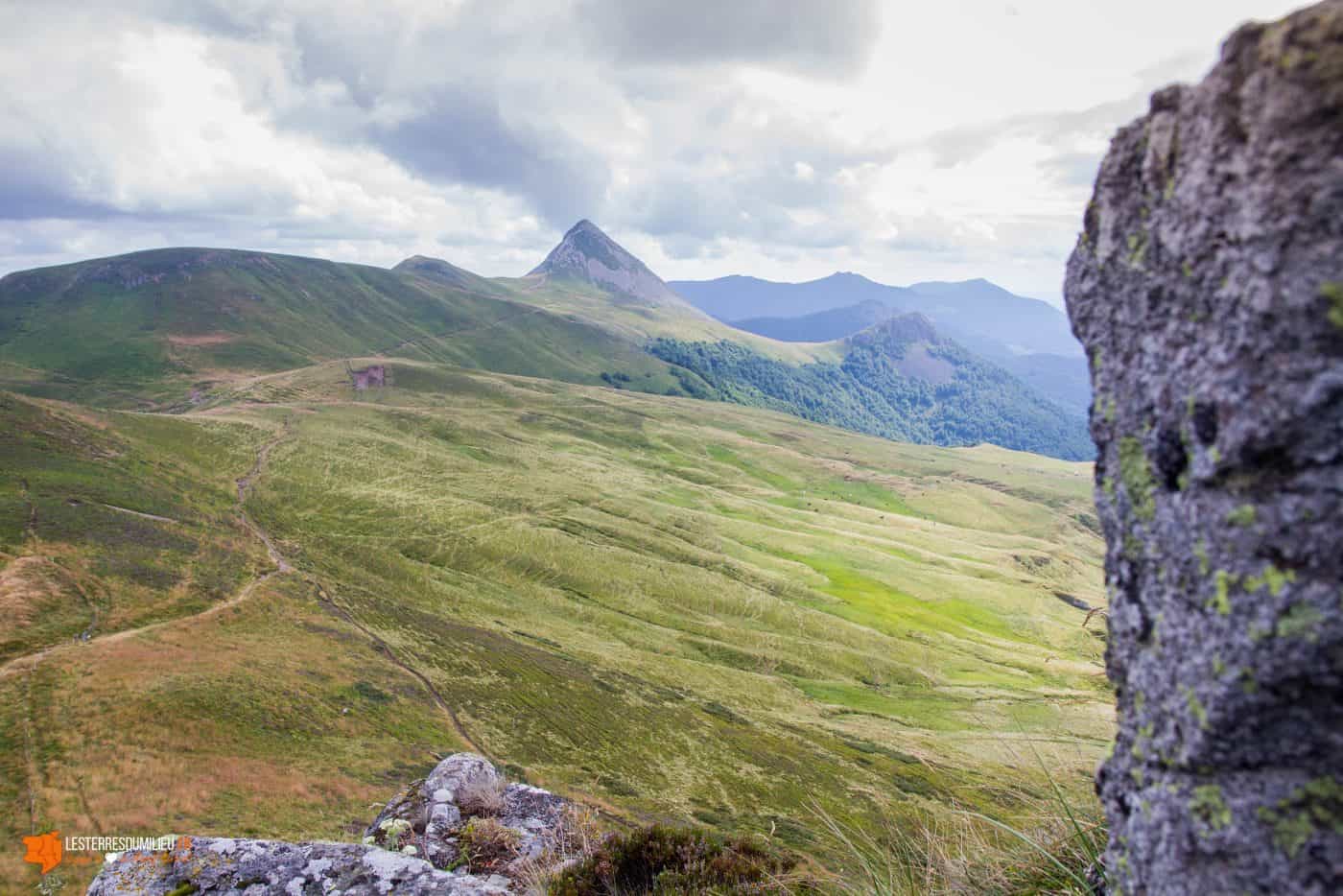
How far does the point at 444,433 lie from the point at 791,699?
107 metres

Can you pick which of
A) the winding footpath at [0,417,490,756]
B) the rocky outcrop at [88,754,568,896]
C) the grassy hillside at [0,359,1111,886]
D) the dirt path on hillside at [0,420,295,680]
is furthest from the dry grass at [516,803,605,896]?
the dirt path on hillside at [0,420,295,680]

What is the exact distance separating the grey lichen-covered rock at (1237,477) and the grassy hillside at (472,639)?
3.18m

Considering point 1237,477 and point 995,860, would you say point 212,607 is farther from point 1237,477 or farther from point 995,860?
point 1237,477

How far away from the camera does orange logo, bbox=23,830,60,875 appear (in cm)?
2430

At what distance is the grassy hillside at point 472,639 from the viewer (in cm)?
3775

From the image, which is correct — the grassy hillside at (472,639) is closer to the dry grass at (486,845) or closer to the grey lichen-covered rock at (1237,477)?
the grey lichen-covered rock at (1237,477)

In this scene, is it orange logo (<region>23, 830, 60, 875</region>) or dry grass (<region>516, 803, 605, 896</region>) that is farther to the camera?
orange logo (<region>23, 830, 60, 875</region>)

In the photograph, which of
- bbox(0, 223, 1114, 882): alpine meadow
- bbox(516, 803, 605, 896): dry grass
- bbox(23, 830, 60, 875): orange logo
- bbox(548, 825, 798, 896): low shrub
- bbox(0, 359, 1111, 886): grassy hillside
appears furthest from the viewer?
bbox(0, 359, 1111, 886): grassy hillside

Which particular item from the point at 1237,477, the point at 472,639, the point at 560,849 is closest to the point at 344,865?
the point at 560,849

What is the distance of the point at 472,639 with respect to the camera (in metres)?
69.1

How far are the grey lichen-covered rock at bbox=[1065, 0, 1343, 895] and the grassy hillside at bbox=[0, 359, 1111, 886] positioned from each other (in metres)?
3.18

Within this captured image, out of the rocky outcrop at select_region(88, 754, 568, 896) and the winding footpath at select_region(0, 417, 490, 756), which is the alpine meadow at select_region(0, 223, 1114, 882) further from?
the rocky outcrop at select_region(88, 754, 568, 896)

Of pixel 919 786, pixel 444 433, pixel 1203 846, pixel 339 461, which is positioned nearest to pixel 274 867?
pixel 1203 846

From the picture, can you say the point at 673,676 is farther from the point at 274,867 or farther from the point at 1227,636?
the point at 1227,636
